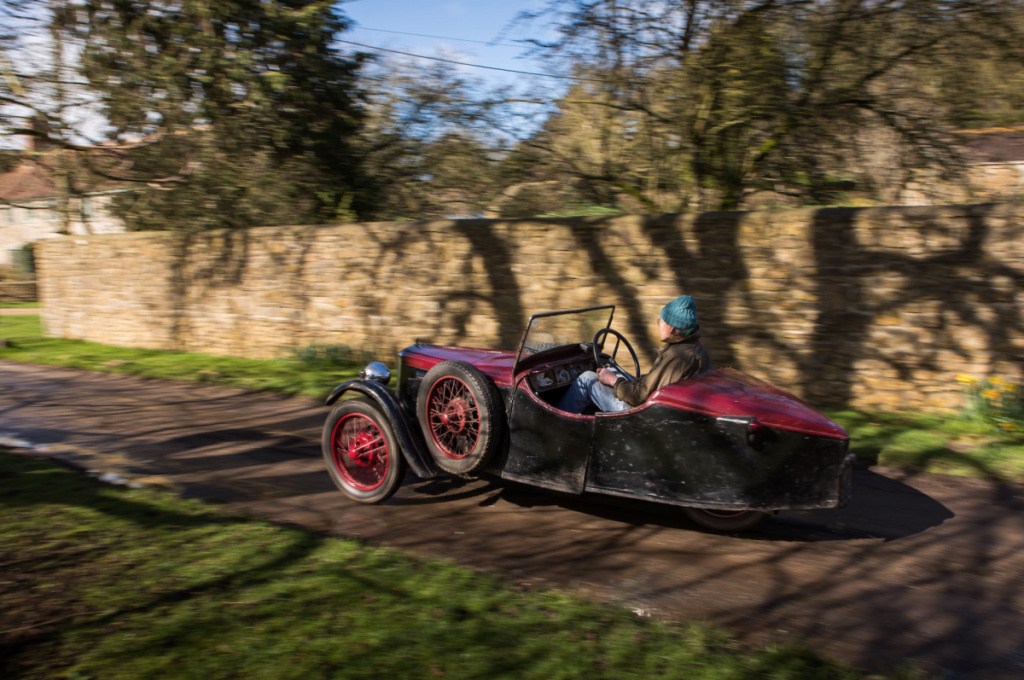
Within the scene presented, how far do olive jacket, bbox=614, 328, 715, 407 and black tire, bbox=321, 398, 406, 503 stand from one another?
5.51ft

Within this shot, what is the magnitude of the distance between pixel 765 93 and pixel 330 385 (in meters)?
6.75

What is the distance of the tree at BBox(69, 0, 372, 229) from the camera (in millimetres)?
11805

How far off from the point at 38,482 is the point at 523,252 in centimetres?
610

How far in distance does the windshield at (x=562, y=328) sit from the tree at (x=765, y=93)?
5.17 m

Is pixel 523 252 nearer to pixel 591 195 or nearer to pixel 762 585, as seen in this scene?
pixel 591 195

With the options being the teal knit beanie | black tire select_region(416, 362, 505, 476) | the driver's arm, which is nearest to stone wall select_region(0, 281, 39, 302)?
black tire select_region(416, 362, 505, 476)

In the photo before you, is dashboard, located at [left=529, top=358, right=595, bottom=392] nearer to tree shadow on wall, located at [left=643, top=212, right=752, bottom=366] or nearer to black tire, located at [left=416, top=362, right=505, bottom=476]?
black tire, located at [left=416, top=362, right=505, bottom=476]

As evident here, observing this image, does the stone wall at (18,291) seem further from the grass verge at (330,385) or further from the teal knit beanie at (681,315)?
the teal knit beanie at (681,315)

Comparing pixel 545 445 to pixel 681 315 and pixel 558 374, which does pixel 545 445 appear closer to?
pixel 558 374

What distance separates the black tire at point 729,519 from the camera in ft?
14.6

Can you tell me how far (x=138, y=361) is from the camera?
458 inches

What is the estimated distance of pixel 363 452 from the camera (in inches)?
202

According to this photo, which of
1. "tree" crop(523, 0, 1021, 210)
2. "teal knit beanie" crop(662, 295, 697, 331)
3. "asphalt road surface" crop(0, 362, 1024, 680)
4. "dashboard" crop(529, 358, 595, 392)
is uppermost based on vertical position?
"tree" crop(523, 0, 1021, 210)

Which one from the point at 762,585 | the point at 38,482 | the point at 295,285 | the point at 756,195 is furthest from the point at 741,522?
the point at 295,285
